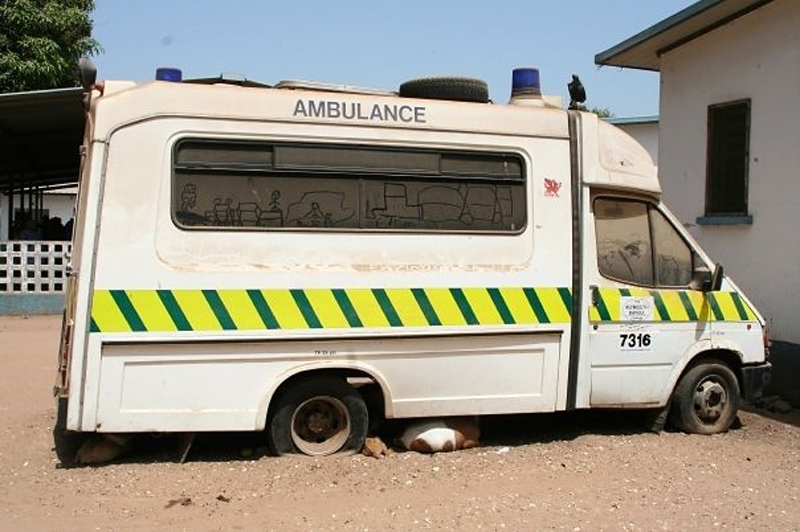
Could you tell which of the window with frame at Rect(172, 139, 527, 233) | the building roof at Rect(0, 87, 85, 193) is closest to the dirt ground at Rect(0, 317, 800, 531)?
the window with frame at Rect(172, 139, 527, 233)

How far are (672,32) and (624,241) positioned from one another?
5338 mm

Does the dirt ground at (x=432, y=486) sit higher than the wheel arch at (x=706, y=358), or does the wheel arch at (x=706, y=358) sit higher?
the wheel arch at (x=706, y=358)

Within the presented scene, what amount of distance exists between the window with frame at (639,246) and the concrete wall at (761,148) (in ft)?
10.5

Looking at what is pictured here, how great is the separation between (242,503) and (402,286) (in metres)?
1.74

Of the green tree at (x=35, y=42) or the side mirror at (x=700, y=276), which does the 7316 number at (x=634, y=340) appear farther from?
the green tree at (x=35, y=42)

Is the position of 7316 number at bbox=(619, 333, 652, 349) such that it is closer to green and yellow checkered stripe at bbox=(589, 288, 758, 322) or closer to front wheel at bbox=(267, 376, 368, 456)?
green and yellow checkered stripe at bbox=(589, 288, 758, 322)

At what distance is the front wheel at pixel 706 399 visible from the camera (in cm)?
630

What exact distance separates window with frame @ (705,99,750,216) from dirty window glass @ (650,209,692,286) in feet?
11.9

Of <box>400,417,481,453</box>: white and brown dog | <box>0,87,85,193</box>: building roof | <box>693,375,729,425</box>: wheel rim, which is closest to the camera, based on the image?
<box>400,417,481,453</box>: white and brown dog

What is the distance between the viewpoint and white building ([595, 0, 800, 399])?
29.1 feet

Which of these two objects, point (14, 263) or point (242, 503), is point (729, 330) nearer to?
point (242, 503)

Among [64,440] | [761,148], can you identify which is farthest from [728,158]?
[64,440]

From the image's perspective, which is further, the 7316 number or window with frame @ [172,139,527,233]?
the 7316 number

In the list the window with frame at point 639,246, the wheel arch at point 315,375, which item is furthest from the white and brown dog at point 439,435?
the window with frame at point 639,246
